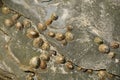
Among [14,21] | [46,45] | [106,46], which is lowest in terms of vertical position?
[106,46]

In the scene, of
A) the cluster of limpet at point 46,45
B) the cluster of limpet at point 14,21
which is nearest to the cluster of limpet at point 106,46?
the cluster of limpet at point 46,45

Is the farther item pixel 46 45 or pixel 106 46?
pixel 46 45

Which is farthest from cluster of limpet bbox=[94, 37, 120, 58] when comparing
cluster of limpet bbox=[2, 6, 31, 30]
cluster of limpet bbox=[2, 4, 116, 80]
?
cluster of limpet bbox=[2, 6, 31, 30]

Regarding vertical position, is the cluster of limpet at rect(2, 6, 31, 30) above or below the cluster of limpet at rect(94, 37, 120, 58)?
above

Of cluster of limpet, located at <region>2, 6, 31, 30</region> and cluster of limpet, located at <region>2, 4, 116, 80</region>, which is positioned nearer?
cluster of limpet, located at <region>2, 4, 116, 80</region>

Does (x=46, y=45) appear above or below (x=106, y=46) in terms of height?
above

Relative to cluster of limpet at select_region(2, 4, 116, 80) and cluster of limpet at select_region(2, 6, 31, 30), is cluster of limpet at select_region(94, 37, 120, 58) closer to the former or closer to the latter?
cluster of limpet at select_region(2, 4, 116, 80)

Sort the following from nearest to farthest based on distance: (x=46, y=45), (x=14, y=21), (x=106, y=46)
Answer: (x=106, y=46) < (x=46, y=45) < (x=14, y=21)

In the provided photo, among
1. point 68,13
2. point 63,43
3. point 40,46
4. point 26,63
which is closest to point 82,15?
point 68,13

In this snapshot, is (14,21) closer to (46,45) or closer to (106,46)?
(46,45)

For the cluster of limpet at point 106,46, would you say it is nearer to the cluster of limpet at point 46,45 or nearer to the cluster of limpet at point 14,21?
the cluster of limpet at point 46,45

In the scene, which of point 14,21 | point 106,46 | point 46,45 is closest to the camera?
point 106,46

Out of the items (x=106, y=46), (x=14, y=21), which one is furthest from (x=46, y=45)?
(x=106, y=46)

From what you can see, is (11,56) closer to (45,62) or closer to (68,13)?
(45,62)
